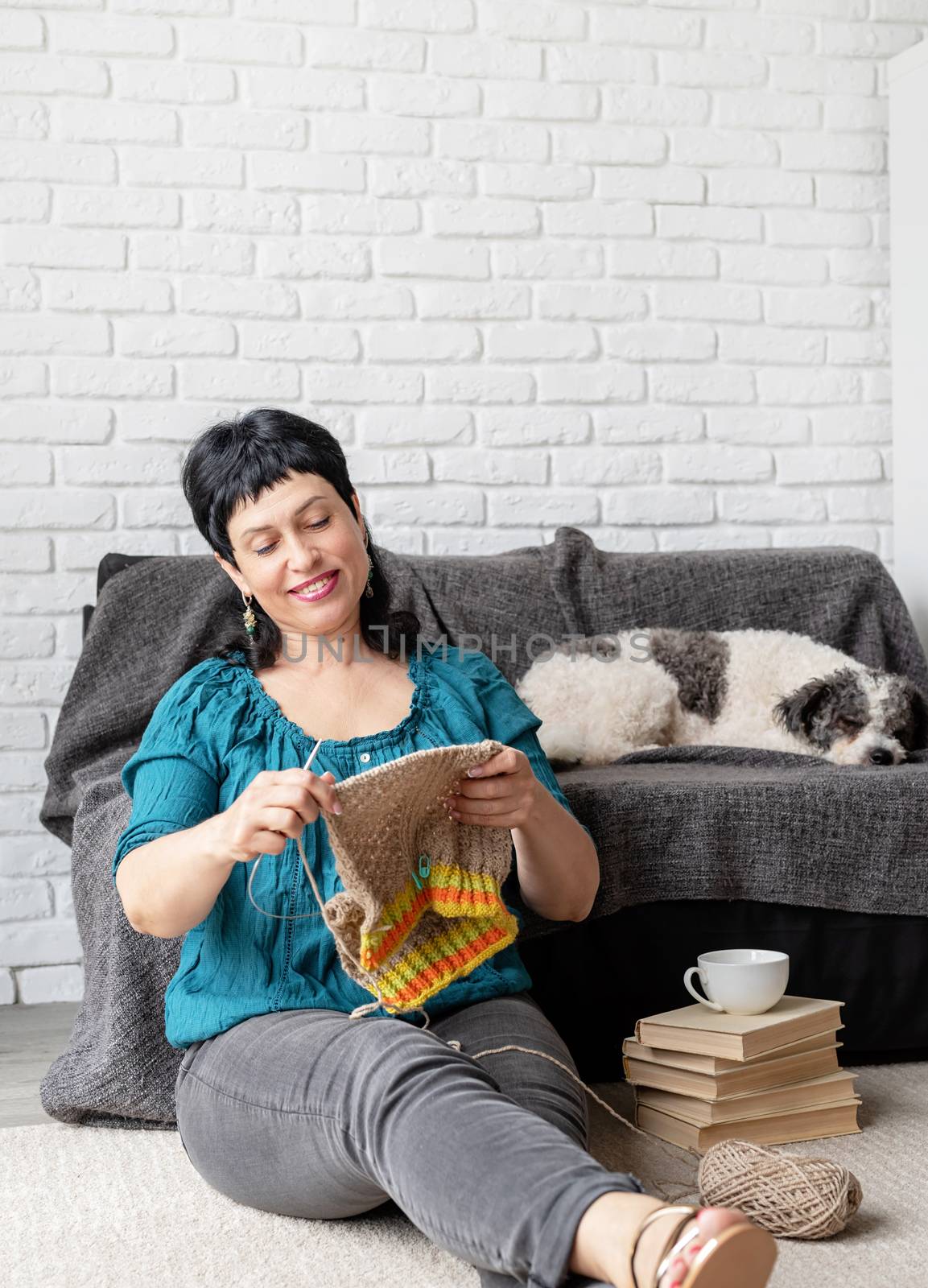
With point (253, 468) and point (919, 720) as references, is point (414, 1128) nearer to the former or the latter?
point (253, 468)

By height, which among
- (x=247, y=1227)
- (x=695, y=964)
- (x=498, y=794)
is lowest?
(x=247, y=1227)

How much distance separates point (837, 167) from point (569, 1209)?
285cm

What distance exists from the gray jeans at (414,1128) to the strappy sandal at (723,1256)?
69mm

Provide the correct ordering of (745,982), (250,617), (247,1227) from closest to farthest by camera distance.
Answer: (247,1227), (250,617), (745,982)

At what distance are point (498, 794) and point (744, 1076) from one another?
645 mm

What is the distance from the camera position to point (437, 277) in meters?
2.98

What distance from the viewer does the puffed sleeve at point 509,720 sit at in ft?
5.35

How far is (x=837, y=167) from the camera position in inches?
125

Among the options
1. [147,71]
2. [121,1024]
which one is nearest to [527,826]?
[121,1024]

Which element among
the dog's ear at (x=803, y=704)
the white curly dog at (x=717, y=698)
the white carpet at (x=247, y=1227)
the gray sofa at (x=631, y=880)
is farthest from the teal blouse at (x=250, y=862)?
the dog's ear at (x=803, y=704)

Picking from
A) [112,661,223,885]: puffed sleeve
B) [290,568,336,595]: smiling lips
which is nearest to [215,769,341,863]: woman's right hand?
[112,661,223,885]: puffed sleeve

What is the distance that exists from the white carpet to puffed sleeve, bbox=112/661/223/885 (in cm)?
45

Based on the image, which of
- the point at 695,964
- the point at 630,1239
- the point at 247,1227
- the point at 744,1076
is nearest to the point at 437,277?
the point at 695,964

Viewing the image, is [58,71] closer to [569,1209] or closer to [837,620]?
[837,620]
